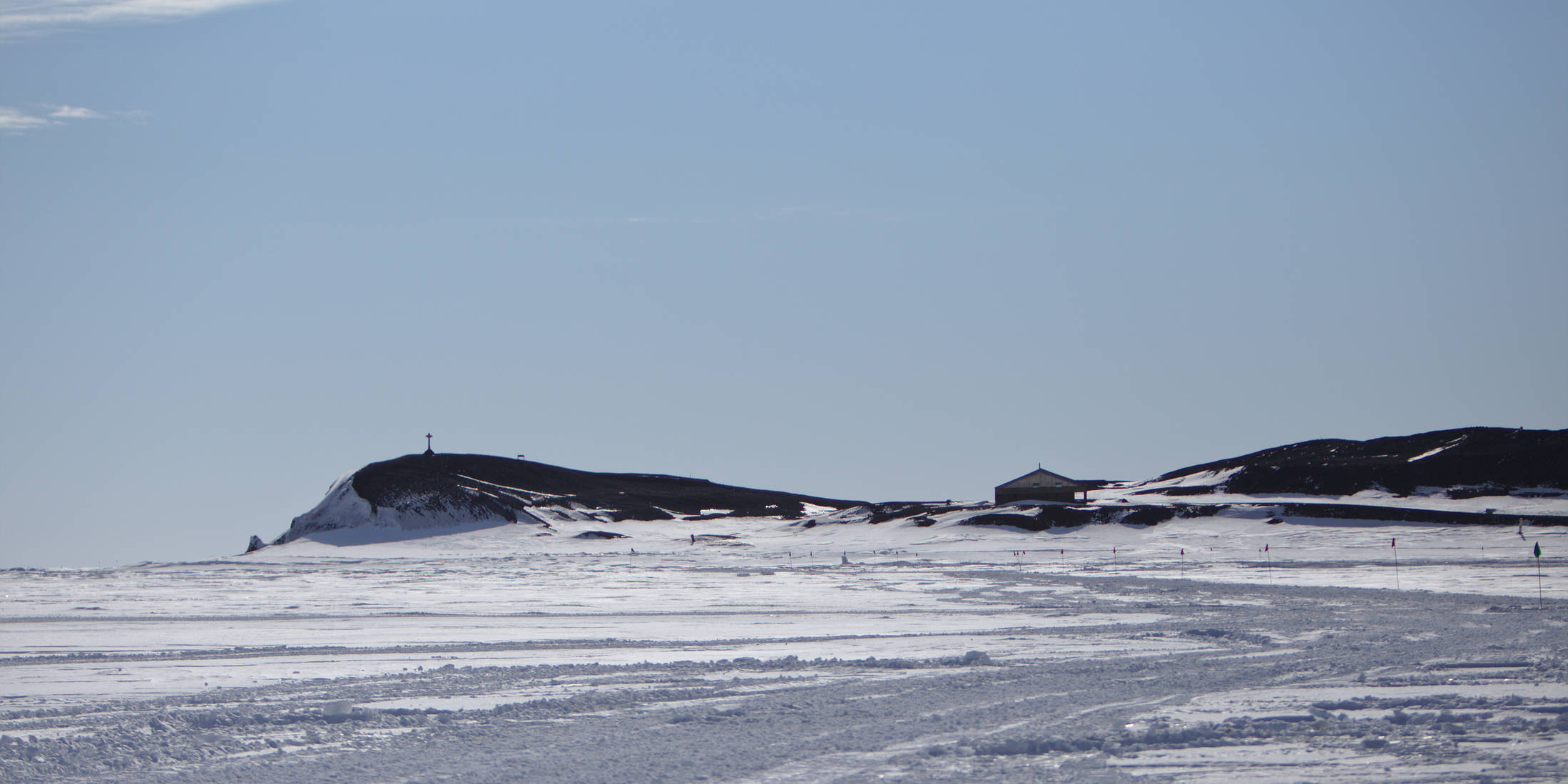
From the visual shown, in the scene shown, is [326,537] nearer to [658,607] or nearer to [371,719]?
[658,607]

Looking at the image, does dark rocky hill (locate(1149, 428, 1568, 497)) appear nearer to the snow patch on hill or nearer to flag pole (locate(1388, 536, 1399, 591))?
flag pole (locate(1388, 536, 1399, 591))

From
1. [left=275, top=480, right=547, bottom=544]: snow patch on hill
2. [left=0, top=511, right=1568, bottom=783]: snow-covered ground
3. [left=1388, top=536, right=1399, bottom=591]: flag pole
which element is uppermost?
[left=275, top=480, right=547, bottom=544]: snow patch on hill

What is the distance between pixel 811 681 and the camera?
13055 millimetres

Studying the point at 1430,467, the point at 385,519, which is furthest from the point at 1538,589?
the point at 385,519

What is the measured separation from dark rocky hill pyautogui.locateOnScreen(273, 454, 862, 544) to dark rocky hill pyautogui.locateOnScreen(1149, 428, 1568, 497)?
98.9 ft

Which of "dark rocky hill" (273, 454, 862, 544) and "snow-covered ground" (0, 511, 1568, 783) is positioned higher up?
"dark rocky hill" (273, 454, 862, 544)

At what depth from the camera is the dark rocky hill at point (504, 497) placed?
65.2 meters

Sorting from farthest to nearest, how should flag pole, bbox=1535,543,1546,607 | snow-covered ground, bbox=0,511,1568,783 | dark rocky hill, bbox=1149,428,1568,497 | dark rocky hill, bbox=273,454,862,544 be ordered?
dark rocky hill, bbox=273,454,862,544 → dark rocky hill, bbox=1149,428,1568,497 → flag pole, bbox=1535,543,1546,607 → snow-covered ground, bbox=0,511,1568,783

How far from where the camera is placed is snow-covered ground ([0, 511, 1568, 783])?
347 inches

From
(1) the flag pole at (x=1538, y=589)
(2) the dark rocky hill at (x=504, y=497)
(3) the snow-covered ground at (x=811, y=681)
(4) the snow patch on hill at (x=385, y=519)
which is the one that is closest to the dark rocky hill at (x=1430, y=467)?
(2) the dark rocky hill at (x=504, y=497)

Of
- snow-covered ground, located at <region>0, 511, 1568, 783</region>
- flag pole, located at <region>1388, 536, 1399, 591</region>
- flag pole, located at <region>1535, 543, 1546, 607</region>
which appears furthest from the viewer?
flag pole, located at <region>1388, 536, 1399, 591</region>

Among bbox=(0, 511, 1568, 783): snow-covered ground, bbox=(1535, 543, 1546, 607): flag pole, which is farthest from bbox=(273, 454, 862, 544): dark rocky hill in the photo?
bbox=(1535, 543, 1546, 607): flag pole

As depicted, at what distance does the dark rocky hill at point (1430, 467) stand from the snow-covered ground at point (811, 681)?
32.3m

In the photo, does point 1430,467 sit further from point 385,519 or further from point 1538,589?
point 385,519
